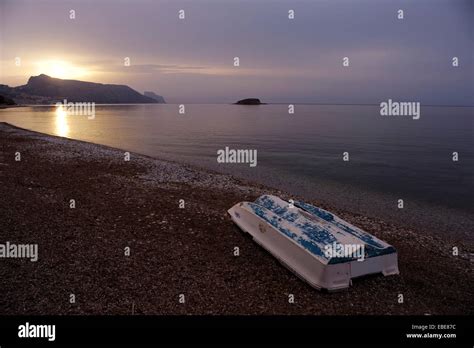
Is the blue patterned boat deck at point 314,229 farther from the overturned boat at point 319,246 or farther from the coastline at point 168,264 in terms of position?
the coastline at point 168,264

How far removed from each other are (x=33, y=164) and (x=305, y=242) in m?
19.6

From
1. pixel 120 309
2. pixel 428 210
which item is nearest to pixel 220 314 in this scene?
pixel 120 309

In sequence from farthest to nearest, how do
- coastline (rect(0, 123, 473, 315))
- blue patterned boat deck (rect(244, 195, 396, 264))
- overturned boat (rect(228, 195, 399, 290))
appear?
1. blue patterned boat deck (rect(244, 195, 396, 264))
2. overturned boat (rect(228, 195, 399, 290))
3. coastline (rect(0, 123, 473, 315))

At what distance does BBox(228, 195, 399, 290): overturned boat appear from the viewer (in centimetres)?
767

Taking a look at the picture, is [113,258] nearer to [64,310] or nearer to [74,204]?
[64,310]

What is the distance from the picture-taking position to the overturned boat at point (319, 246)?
302 inches

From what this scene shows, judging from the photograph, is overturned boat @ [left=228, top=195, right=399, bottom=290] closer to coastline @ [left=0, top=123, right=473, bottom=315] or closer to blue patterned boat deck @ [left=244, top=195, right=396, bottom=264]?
blue patterned boat deck @ [left=244, top=195, right=396, bottom=264]

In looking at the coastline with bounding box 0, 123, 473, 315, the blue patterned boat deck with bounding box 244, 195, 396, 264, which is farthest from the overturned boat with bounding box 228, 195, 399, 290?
the coastline with bounding box 0, 123, 473, 315

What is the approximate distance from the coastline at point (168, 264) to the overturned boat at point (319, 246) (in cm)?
30

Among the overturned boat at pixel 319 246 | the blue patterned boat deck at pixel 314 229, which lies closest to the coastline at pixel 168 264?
the overturned boat at pixel 319 246

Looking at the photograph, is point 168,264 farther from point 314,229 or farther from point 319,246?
point 314,229

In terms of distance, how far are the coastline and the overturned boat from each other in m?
0.30

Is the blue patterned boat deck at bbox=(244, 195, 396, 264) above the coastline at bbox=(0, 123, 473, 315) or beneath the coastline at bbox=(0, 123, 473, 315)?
above

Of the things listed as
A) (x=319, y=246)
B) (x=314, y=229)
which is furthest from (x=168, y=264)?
(x=314, y=229)
